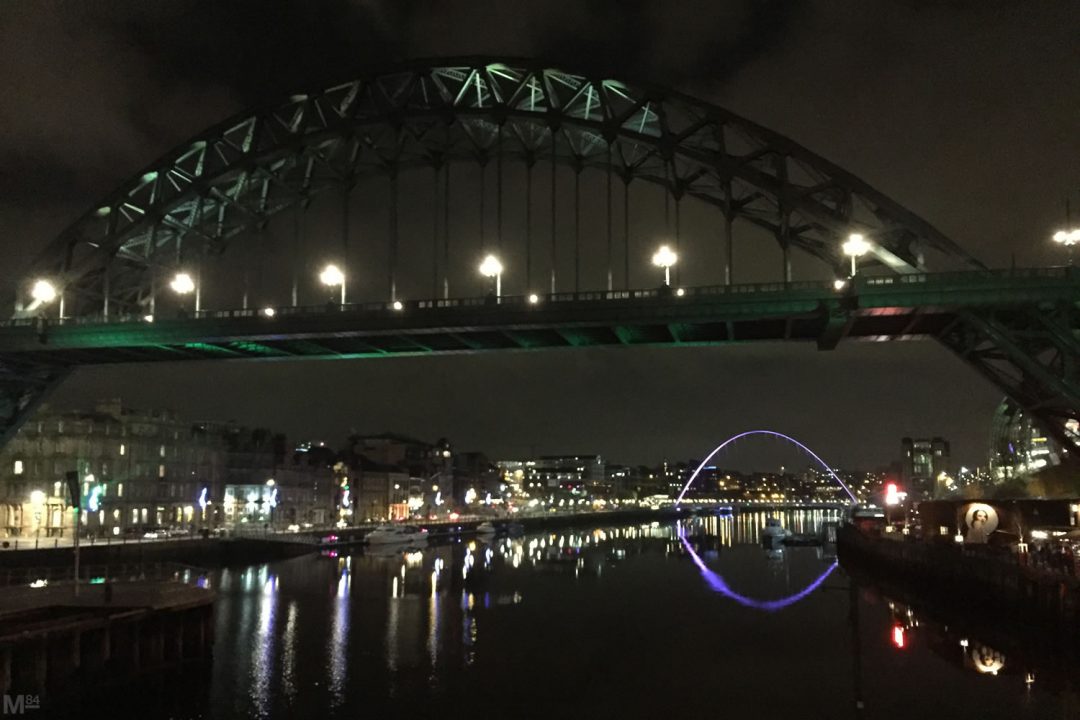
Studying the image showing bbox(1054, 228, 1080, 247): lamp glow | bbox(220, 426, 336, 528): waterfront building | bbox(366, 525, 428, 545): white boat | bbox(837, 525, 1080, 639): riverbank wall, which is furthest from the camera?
bbox(220, 426, 336, 528): waterfront building

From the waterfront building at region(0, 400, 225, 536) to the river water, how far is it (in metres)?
24.2

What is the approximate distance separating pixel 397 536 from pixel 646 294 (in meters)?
64.7

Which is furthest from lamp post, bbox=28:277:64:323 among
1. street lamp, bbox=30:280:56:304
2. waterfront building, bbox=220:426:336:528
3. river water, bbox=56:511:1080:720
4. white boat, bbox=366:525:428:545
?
waterfront building, bbox=220:426:336:528

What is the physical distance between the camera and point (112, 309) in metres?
67.1

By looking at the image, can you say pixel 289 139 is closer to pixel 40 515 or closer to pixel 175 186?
pixel 175 186

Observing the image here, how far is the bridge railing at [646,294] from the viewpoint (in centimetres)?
4212

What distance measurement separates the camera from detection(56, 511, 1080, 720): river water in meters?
29.4

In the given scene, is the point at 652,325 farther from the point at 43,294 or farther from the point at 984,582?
the point at 43,294

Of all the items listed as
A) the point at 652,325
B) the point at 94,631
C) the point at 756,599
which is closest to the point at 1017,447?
the point at 756,599

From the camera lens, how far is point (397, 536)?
105m

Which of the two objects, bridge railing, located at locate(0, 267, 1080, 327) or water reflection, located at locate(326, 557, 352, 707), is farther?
bridge railing, located at locate(0, 267, 1080, 327)

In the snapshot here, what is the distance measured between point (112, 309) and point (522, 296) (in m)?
34.5

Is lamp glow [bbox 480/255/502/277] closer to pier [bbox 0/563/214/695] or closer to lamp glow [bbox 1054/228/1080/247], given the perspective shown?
pier [bbox 0/563/214/695]

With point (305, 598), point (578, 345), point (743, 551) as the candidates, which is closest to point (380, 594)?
point (305, 598)
